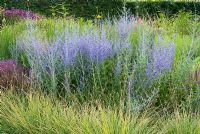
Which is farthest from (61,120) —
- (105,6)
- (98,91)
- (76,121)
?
(105,6)

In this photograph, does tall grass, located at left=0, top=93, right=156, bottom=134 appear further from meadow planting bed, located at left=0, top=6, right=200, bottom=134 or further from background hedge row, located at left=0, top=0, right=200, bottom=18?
background hedge row, located at left=0, top=0, right=200, bottom=18

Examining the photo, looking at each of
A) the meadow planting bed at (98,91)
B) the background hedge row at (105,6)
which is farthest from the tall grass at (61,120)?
the background hedge row at (105,6)

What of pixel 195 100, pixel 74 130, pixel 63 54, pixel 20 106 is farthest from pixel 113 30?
pixel 74 130

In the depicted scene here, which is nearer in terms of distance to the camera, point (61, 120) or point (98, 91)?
point (61, 120)

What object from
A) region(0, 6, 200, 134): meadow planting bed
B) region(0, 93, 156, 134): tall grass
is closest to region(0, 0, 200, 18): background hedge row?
region(0, 6, 200, 134): meadow planting bed

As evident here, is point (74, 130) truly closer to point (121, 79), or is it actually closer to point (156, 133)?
point (156, 133)

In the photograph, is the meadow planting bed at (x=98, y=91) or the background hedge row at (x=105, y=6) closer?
the meadow planting bed at (x=98, y=91)

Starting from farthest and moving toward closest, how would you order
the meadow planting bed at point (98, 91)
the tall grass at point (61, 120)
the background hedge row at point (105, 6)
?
the background hedge row at point (105, 6) → the meadow planting bed at point (98, 91) → the tall grass at point (61, 120)

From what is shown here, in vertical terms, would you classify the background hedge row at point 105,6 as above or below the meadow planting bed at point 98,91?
below

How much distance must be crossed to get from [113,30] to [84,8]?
29.2ft

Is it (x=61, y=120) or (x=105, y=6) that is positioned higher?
(x=61, y=120)

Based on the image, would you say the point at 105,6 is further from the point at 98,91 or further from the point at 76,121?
the point at 76,121

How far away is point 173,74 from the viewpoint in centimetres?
526

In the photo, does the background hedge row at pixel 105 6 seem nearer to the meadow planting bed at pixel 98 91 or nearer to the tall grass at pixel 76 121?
the meadow planting bed at pixel 98 91
